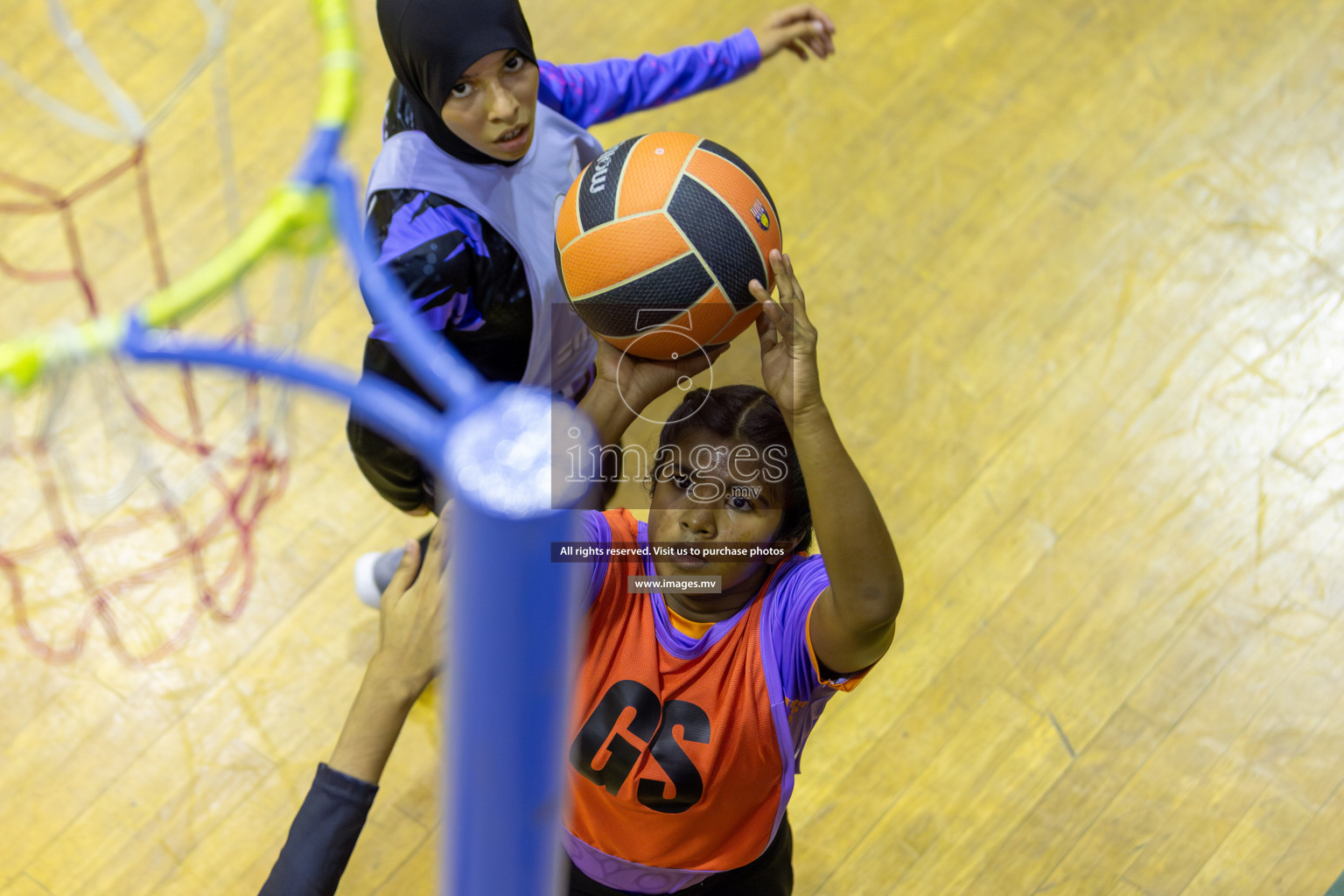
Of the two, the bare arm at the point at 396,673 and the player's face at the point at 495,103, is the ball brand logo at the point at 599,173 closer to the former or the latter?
the player's face at the point at 495,103

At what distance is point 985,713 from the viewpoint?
241cm

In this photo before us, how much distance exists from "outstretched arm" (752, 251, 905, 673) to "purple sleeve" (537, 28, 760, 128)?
879 millimetres

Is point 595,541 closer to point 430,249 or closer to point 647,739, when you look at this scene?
point 647,739

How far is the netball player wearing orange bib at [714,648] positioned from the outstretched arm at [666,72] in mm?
733

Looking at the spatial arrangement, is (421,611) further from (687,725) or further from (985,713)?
(985,713)

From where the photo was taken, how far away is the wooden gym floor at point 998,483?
2.32 meters

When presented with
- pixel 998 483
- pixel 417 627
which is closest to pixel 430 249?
pixel 417 627

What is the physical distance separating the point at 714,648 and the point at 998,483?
137cm

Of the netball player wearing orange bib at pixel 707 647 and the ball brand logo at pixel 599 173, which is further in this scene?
the ball brand logo at pixel 599 173

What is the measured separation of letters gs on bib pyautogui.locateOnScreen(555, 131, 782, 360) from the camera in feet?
5.40

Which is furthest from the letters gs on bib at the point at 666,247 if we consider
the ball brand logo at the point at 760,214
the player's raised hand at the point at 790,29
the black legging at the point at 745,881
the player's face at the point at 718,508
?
the black legging at the point at 745,881

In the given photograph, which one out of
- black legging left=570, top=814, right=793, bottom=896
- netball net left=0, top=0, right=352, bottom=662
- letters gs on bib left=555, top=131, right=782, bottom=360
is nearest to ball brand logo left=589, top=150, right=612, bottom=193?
letters gs on bib left=555, top=131, right=782, bottom=360

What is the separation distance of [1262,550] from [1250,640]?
0.23 metres

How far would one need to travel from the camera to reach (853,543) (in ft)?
4.42
